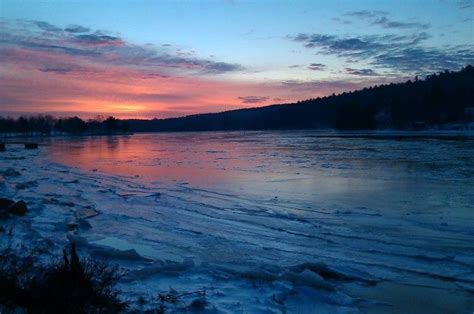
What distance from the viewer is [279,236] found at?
31.6 feet

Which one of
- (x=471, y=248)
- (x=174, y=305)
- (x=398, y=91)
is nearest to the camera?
(x=174, y=305)

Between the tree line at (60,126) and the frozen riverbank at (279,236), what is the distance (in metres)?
147

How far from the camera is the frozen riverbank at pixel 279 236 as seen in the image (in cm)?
653

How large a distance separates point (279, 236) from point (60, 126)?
7360 inches

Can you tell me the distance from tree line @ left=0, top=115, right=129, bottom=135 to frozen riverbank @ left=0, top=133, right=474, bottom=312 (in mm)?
146813

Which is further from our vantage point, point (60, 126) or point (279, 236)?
point (60, 126)

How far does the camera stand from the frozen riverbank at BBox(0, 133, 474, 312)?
21.4ft

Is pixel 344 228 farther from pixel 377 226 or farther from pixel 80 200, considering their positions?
pixel 80 200

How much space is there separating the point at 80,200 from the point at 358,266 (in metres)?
10.9

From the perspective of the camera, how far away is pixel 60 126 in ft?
590

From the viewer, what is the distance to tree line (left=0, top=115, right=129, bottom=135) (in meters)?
150

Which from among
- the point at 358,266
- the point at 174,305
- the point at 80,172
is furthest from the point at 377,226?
the point at 80,172

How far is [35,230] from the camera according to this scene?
10.0m

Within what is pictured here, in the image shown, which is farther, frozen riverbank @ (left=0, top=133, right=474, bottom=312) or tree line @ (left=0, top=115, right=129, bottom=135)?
tree line @ (left=0, top=115, right=129, bottom=135)
